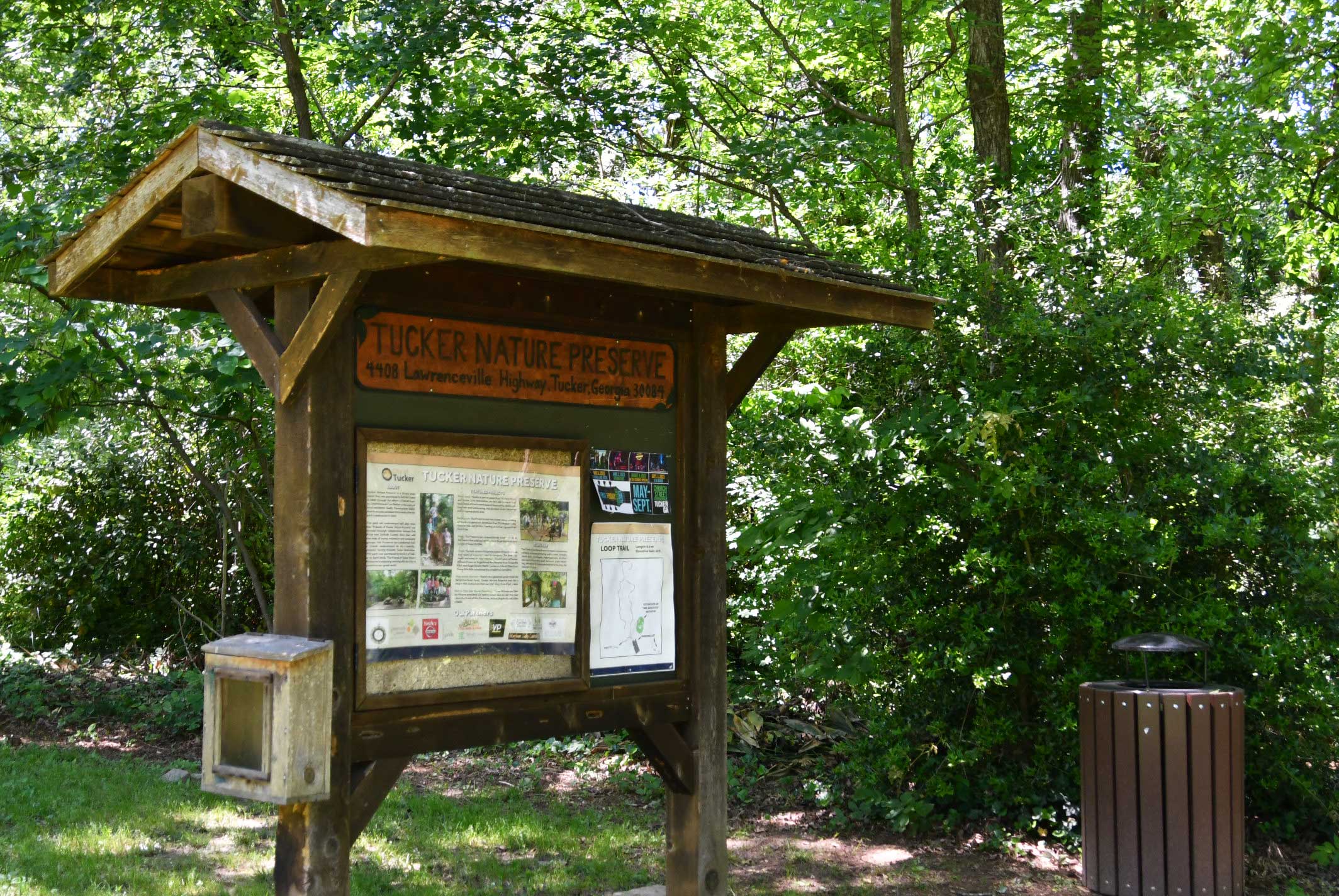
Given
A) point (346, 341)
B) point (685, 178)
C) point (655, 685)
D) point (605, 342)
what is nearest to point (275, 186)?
point (346, 341)

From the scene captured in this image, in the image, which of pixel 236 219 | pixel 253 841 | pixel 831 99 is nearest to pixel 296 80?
pixel 831 99

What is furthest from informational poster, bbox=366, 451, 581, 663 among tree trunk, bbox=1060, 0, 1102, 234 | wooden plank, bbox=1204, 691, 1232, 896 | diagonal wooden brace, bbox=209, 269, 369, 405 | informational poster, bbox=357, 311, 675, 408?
tree trunk, bbox=1060, 0, 1102, 234

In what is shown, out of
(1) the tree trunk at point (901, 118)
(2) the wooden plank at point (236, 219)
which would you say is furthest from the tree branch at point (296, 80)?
(2) the wooden plank at point (236, 219)

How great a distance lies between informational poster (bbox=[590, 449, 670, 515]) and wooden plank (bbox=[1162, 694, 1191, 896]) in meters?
2.56

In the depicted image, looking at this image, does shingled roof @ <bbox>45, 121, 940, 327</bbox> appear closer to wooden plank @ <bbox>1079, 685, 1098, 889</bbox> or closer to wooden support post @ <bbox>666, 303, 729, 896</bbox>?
wooden support post @ <bbox>666, 303, 729, 896</bbox>

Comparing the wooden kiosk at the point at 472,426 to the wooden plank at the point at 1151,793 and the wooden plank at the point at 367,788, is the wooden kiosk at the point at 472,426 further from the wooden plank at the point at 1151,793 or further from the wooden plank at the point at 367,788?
the wooden plank at the point at 1151,793

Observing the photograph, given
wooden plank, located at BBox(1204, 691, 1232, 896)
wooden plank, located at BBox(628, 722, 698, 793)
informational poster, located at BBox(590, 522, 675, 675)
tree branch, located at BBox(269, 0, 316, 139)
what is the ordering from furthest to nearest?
tree branch, located at BBox(269, 0, 316, 139), wooden plank, located at BBox(1204, 691, 1232, 896), wooden plank, located at BBox(628, 722, 698, 793), informational poster, located at BBox(590, 522, 675, 675)

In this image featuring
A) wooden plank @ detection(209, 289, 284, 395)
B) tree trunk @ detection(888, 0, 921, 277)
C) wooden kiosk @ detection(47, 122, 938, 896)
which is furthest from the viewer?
tree trunk @ detection(888, 0, 921, 277)

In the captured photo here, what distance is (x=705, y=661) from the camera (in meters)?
5.13

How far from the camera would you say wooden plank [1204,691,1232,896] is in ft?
18.3

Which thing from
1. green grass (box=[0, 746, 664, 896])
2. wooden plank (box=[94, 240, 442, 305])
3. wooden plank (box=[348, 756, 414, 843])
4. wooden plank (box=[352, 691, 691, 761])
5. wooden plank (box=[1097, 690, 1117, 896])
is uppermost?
wooden plank (box=[94, 240, 442, 305])

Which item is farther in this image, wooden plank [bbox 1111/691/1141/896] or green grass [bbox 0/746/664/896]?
green grass [bbox 0/746/664/896]

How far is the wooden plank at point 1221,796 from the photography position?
557cm

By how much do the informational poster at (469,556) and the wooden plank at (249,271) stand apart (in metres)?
0.66
